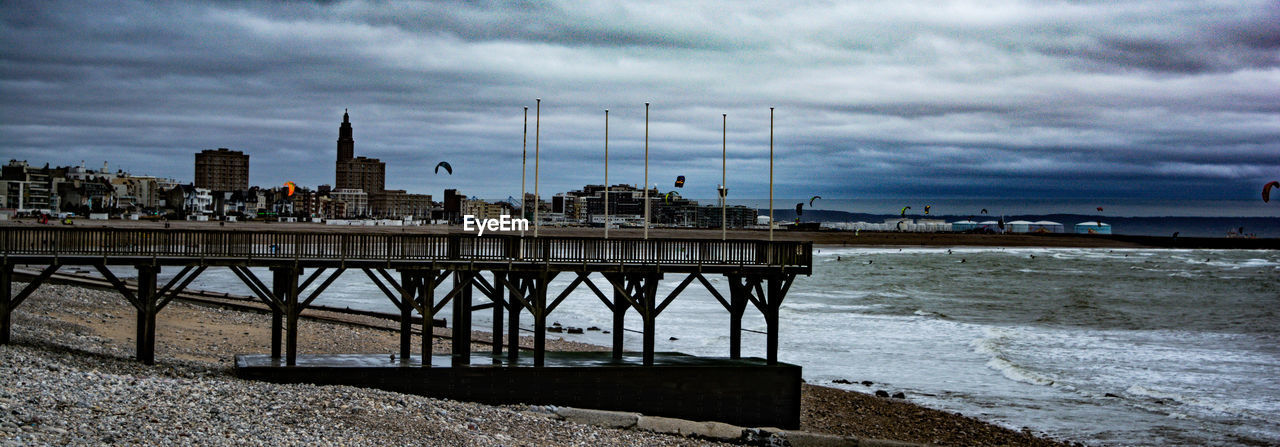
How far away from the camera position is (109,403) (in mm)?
17625

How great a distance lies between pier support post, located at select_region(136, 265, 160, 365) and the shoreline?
392 mm

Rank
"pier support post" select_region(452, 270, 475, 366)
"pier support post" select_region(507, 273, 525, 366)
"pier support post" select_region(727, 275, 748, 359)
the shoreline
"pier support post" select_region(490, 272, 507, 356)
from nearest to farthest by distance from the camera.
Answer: "pier support post" select_region(452, 270, 475, 366), "pier support post" select_region(507, 273, 525, 366), "pier support post" select_region(490, 272, 507, 356), the shoreline, "pier support post" select_region(727, 275, 748, 359)

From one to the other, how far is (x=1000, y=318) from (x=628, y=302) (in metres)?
40.0

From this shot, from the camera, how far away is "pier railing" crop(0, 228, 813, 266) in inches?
944

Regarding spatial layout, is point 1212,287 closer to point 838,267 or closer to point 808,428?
point 838,267

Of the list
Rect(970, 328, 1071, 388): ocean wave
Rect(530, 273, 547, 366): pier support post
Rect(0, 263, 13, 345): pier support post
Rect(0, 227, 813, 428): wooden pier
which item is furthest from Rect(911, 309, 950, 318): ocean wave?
Rect(0, 263, 13, 345): pier support post

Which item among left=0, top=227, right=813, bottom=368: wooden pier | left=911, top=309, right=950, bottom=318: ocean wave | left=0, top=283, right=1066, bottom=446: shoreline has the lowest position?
left=911, top=309, right=950, bottom=318: ocean wave

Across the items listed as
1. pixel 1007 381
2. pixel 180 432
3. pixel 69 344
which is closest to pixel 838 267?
pixel 1007 381

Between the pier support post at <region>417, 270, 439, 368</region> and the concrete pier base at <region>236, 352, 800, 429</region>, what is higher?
the pier support post at <region>417, 270, 439, 368</region>

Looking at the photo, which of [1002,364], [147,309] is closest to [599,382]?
[147,309]

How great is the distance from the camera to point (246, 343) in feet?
114

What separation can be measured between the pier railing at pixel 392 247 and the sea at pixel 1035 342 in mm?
9738

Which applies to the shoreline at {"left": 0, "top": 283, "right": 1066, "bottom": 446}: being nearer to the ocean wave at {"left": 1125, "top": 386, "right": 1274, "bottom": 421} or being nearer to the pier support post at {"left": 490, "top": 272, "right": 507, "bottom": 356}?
the pier support post at {"left": 490, "top": 272, "right": 507, "bottom": 356}

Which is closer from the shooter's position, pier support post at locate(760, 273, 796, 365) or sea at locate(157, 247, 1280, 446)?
pier support post at locate(760, 273, 796, 365)
